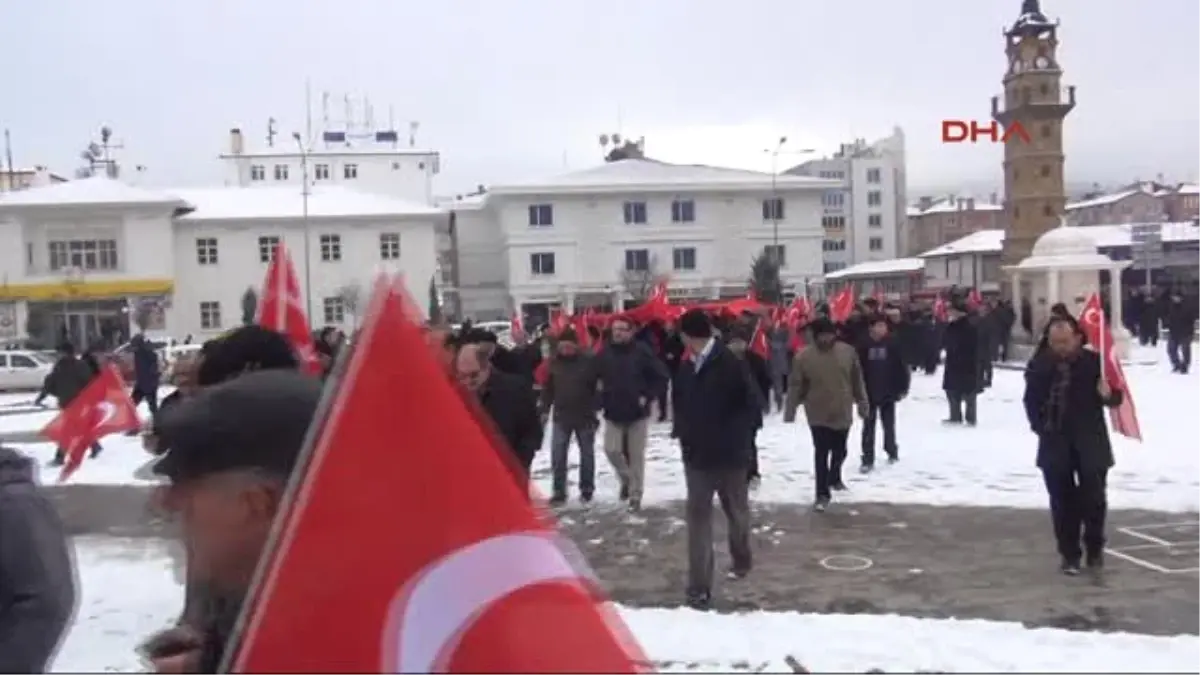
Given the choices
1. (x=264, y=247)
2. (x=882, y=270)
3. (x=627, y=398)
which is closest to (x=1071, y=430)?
(x=627, y=398)

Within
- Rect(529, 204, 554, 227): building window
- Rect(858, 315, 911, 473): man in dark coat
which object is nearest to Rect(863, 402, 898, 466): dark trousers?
Rect(858, 315, 911, 473): man in dark coat

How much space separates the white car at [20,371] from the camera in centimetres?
3666

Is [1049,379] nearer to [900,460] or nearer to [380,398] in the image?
[900,460]

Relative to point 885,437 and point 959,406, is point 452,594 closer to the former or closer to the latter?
point 885,437

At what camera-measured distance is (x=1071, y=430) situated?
805 centimetres

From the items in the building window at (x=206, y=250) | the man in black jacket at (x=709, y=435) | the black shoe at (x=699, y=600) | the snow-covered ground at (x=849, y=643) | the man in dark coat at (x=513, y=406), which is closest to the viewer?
the snow-covered ground at (x=849, y=643)

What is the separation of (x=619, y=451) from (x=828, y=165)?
339 feet

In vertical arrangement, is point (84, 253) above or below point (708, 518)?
above

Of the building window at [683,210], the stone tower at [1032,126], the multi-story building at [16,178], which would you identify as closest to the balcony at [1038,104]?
the stone tower at [1032,126]

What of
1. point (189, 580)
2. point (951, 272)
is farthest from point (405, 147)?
point (189, 580)

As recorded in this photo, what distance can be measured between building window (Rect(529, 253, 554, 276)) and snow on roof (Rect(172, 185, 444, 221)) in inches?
195

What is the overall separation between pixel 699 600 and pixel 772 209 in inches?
2144

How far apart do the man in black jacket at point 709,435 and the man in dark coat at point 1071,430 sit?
1.86m

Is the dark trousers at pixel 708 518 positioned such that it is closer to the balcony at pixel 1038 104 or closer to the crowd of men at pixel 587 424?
the crowd of men at pixel 587 424
